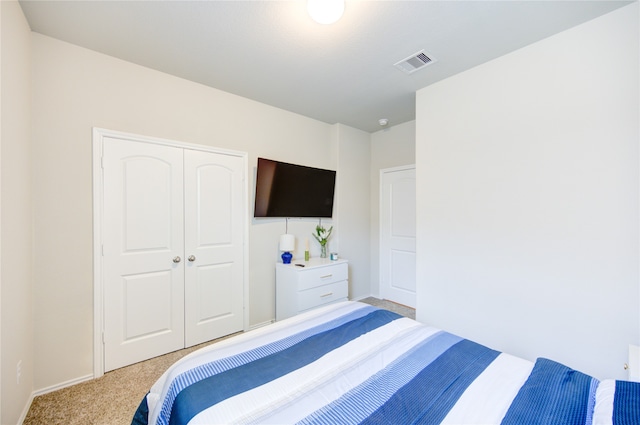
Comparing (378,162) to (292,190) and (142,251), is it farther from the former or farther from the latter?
(142,251)

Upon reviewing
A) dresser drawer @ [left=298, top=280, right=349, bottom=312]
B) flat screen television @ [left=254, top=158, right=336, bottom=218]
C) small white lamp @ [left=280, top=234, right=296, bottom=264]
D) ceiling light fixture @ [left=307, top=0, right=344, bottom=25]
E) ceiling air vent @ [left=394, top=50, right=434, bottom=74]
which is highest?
ceiling air vent @ [left=394, top=50, right=434, bottom=74]

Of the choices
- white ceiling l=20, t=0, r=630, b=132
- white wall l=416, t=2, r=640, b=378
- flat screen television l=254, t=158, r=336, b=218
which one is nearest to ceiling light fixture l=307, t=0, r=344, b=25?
white ceiling l=20, t=0, r=630, b=132

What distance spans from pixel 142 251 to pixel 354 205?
2739mm

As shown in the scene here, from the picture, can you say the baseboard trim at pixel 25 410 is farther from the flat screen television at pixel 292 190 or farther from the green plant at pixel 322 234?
the green plant at pixel 322 234

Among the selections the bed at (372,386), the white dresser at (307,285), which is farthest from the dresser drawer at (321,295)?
the bed at (372,386)

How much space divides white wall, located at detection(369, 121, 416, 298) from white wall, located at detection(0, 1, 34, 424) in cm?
375

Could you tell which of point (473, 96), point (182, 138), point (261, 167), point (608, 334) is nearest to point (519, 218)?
point (608, 334)

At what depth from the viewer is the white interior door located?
3.81m

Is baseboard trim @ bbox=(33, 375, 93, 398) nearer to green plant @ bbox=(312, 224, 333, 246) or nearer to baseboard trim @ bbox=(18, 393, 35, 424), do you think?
baseboard trim @ bbox=(18, 393, 35, 424)

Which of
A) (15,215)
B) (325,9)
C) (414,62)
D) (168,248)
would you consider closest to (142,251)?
(168,248)

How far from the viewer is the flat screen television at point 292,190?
10.1 feet

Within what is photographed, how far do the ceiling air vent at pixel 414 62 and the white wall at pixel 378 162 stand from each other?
58.6 inches

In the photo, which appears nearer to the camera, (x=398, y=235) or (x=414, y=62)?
(x=414, y=62)

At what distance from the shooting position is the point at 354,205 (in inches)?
161
